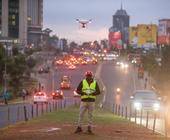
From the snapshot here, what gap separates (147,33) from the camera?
179 m

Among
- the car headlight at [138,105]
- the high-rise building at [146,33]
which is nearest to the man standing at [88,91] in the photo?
the car headlight at [138,105]

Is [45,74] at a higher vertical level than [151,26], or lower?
lower

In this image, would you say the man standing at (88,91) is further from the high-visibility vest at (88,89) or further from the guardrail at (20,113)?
the guardrail at (20,113)

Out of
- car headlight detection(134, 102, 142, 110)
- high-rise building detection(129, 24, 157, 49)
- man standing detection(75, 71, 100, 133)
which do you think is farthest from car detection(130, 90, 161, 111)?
high-rise building detection(129, 24, 157, 49)

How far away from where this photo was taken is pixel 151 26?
586 ft

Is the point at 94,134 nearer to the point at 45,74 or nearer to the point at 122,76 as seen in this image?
the point at 122,76

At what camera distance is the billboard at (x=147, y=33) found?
177375 millimetres

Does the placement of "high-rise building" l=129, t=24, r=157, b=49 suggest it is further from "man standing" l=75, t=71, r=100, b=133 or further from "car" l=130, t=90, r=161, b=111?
"man standing" l=75, t=71, r=100, b=133

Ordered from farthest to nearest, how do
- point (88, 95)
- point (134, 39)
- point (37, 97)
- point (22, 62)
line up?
point (134, 39)
point (22, 62)
point (37, 97)
point (88, 95)

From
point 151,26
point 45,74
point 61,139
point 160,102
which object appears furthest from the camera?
point 151,26

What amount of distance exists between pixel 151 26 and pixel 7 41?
35.4 m

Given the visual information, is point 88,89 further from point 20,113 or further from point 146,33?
point 146,33

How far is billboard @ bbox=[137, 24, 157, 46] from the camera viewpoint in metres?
177

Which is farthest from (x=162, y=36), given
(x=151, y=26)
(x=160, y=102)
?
(x=160, y=102)
